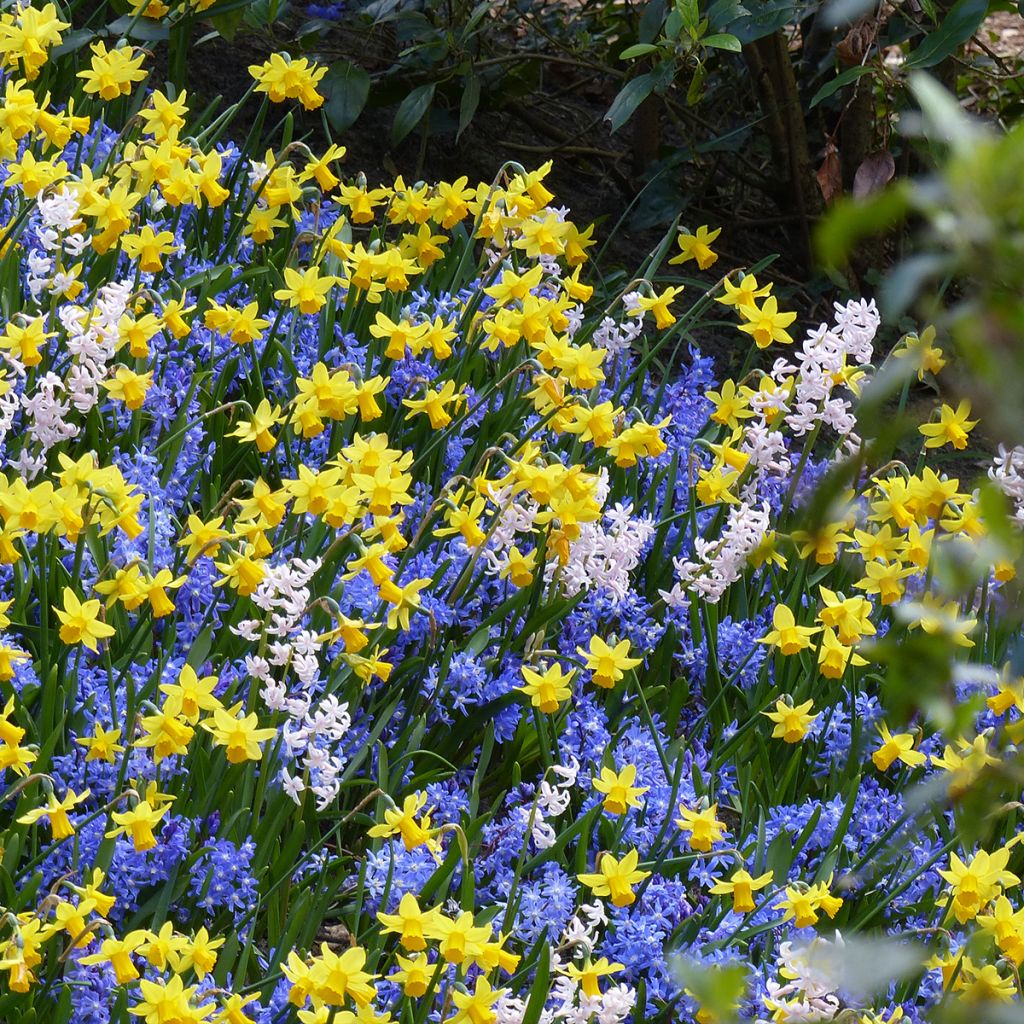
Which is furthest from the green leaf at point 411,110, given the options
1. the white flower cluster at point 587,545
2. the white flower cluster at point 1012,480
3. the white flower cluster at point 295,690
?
the white flower cluster at point 295,690

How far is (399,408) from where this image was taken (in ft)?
9.41

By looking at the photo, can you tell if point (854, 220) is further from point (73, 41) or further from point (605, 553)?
point (73, 41)

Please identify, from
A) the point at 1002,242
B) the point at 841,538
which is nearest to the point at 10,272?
the point at 841,538

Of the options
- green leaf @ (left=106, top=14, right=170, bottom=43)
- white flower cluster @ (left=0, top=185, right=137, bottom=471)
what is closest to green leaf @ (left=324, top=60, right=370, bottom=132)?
Result: green leaf @ (left=106, top=14, right=170, bottom=43)

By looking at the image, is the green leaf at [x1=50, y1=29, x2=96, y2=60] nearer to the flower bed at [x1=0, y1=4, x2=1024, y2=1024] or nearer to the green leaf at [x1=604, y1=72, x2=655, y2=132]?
the flower bed at [x1=0, y1=4, x2=1024, y2=1024]

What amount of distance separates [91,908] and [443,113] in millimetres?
2782

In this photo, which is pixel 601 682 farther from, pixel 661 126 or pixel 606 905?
pixel 661 126

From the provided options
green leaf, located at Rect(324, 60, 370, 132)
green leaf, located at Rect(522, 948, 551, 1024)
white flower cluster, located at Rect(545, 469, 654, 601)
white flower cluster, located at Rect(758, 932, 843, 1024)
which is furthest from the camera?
green leaf, located at Rect(324, 60, 370, 132)

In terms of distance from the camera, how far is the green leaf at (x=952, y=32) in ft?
9.14

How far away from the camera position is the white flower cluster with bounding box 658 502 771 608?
7.75 feet

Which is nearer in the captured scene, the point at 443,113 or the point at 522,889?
the point at 522,889

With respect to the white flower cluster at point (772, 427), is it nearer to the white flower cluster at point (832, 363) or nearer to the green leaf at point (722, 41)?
the white flower cluster at point (832, 363)

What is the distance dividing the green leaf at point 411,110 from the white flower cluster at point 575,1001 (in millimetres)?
2347

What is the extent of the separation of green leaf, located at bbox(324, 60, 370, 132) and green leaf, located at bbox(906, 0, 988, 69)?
4.57 feet
